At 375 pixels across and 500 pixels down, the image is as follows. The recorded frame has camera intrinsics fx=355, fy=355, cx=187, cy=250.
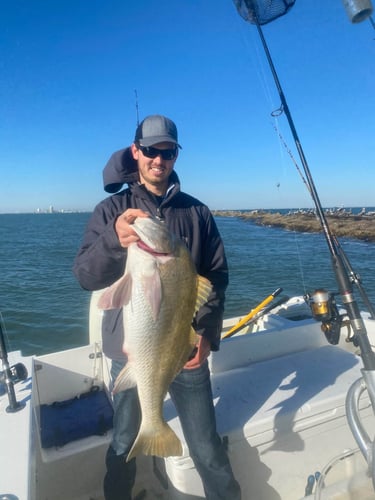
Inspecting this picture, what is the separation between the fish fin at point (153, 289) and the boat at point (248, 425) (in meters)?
1.29

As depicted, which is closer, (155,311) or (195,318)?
(155,311)

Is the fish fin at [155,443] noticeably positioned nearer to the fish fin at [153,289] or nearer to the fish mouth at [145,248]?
the fish fin at [153,289]

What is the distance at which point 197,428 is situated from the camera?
286 cm

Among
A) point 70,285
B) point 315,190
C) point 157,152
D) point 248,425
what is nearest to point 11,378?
point 248,425

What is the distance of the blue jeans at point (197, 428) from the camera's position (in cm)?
283

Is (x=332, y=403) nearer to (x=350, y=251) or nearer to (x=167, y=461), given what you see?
(x=167, y=461)

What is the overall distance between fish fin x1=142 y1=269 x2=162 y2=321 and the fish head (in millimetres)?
147

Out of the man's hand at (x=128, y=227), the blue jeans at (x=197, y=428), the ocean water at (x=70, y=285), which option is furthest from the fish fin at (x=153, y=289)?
the ocean water at (x=70, y=285)

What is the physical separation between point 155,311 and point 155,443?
3.26 ft

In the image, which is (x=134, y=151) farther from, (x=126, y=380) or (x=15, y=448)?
(x=15, y=448)

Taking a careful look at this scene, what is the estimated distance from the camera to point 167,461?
10.2ft

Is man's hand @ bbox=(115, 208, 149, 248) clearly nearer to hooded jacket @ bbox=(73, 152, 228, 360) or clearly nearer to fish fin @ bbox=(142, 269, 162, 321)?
fish fin @ bbox=(142, 269, 162, 321)

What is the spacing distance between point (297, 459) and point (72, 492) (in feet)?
8.23

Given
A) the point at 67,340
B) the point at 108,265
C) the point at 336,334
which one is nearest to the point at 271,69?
the point at 336,334
